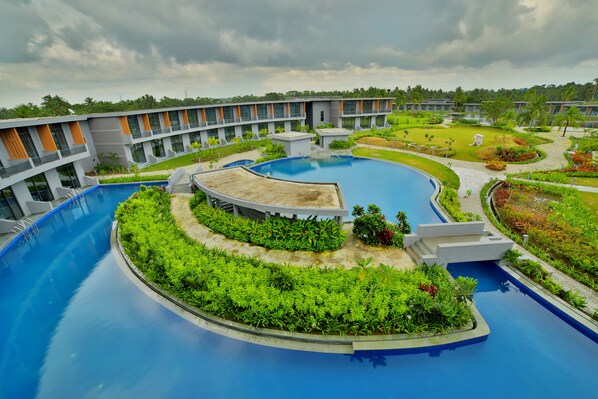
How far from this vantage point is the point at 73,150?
87.1 ft

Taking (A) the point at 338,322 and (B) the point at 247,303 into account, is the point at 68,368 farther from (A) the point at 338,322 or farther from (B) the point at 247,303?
(A) the point at 338,322

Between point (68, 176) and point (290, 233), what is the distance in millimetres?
27148

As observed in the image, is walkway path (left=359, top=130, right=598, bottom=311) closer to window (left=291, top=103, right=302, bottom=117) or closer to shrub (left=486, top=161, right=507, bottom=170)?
shrub (left=486, top=161, right=507, bottom=170)

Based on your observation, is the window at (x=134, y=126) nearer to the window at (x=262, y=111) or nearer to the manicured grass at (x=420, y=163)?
the window at (x=262, y=111)

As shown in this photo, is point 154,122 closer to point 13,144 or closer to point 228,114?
point 228,114

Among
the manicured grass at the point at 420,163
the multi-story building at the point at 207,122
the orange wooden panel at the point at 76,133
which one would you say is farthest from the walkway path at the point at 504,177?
the orange wooden panel at the point at 76,133

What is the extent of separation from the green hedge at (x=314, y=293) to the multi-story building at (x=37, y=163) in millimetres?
16047

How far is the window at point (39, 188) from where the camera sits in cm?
2316

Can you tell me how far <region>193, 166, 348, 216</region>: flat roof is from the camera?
1565cm

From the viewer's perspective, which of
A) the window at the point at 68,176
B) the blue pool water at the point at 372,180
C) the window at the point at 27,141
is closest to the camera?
the blue pool water at the point at 372,180

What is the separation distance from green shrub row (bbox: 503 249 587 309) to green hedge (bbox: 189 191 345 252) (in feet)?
29.3

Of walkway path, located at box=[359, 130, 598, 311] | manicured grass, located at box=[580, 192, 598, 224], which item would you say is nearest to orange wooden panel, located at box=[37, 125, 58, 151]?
walkway path, located at box=[359, 130, 598, 311]

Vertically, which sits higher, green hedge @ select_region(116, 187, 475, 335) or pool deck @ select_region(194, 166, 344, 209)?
pool deck @ select_region(194, 166, 344, 209)

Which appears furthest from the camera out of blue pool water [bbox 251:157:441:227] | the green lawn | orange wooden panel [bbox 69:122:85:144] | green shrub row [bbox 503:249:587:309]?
orange wooden panel [bbox 69:122:85:144]
